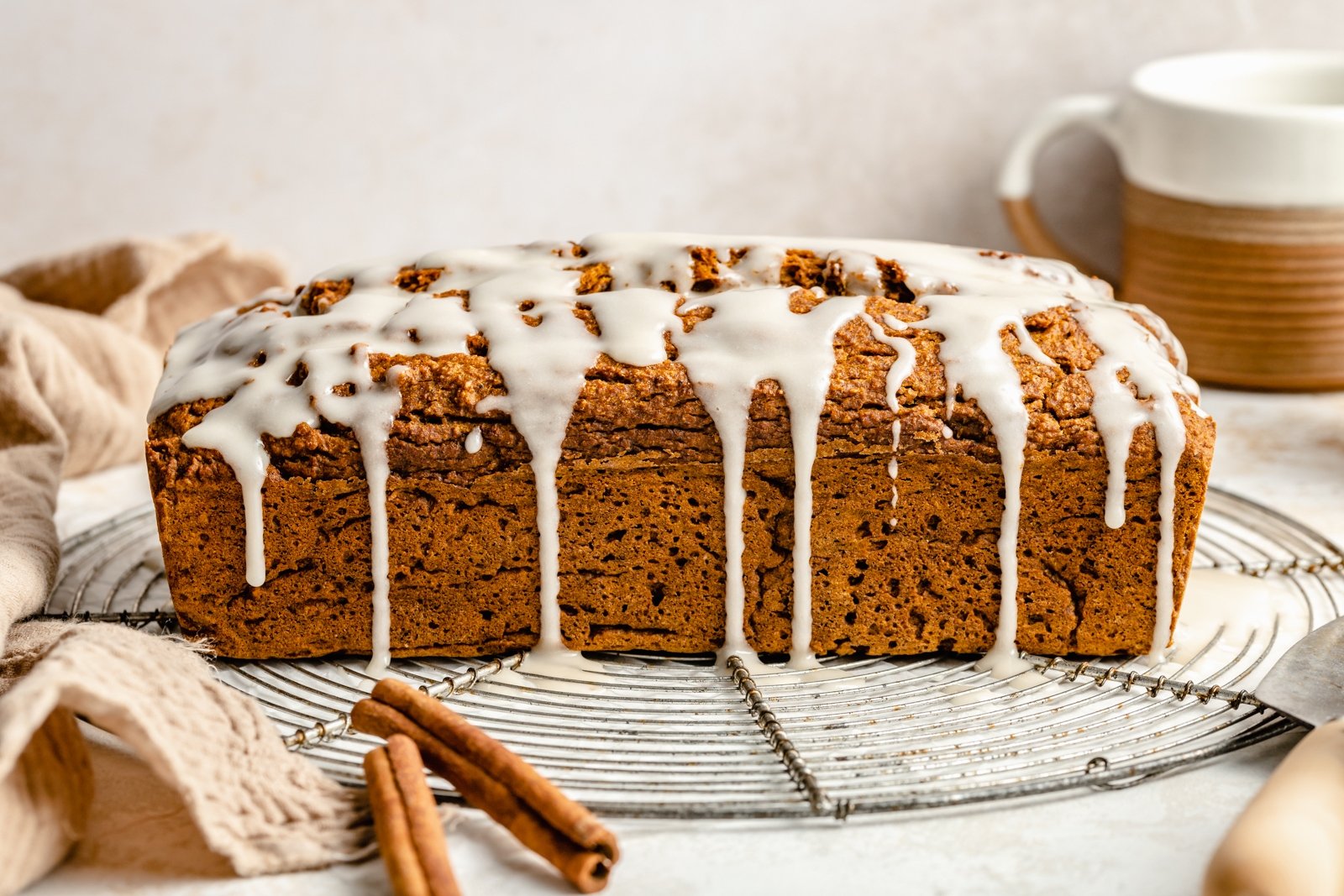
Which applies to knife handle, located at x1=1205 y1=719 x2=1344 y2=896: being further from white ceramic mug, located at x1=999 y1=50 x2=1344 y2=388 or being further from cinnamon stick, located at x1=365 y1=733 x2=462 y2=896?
white ceramic mug, located at x1=999 y1=50 x2=1344 y2=388

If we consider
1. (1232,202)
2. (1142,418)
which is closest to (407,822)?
(1142,418)

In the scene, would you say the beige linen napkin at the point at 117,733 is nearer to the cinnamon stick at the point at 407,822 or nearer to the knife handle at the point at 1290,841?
the cinnamon stick at the point at 407,822

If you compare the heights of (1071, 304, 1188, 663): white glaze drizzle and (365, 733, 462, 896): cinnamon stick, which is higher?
(1071, 304, 1188, 663): white glaze drizzle

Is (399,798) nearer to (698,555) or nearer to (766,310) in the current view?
(698,555)

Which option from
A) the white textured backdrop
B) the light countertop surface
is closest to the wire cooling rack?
the light countertop surface

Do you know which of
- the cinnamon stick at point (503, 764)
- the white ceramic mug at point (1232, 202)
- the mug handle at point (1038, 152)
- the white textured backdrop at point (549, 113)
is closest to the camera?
the cinnamon stick at point (503, 764)

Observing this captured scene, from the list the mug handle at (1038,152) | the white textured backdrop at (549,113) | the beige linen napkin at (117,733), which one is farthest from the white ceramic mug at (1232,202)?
the beige linen napkin at (117,733)

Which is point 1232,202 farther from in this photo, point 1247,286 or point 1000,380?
point 1000,380

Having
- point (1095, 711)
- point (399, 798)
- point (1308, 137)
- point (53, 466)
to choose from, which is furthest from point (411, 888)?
point (1308, 137)
